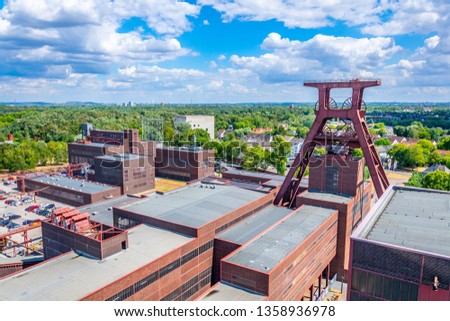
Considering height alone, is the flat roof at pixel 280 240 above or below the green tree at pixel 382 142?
below

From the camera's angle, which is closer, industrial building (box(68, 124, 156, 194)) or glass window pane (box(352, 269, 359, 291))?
glass window pane (box(352, 269, 359, 291))

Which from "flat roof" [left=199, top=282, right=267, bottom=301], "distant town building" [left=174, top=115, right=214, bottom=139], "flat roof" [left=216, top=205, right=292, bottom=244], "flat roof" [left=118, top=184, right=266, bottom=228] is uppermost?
"distant town building" [left=174, top=115, right=214, bottom=139]

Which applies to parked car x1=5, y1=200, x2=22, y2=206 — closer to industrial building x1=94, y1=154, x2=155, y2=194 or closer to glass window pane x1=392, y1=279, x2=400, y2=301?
industrial building x1=94, y1=154, x2=155, y2=194

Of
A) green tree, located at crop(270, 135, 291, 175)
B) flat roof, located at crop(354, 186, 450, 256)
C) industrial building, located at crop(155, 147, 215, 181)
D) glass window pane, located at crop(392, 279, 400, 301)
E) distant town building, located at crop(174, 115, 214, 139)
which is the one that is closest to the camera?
glass window pane, located at crop(392, 279, 400, 301)

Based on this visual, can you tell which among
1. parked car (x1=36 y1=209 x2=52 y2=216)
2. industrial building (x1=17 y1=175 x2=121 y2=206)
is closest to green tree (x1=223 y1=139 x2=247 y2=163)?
industrial building (x1=17 y1=175 x2=121 y2=206)

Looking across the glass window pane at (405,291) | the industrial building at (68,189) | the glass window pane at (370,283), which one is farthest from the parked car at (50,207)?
the glass window pane at (405,291)


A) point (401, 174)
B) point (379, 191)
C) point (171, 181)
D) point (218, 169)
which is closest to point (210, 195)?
point (379, 191)

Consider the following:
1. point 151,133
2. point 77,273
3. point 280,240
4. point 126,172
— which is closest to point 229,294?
point 280,240

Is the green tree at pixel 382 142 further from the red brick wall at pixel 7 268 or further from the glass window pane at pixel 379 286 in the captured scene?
the red brick wall at pixel 7 268
